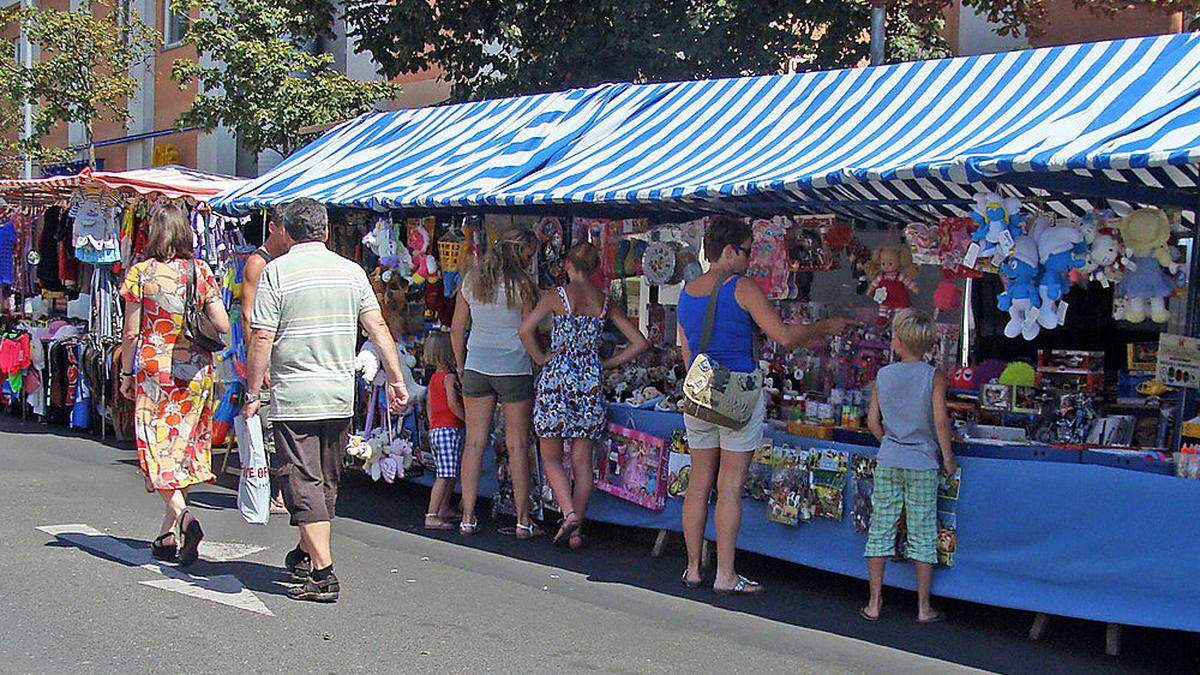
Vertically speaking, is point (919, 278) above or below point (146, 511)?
above

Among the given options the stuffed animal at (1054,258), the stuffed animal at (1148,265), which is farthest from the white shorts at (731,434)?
the stuffed animal at (1148,265)

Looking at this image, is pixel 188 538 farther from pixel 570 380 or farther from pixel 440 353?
pixel 570 380

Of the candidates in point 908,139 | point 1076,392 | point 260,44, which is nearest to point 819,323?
point 908,139

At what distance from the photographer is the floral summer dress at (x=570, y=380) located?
711 centimetres

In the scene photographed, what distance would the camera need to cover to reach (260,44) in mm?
13789

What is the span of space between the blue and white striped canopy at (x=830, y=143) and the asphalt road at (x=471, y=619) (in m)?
1.97

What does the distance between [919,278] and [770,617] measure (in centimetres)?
254

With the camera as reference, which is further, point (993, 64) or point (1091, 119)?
point (993, 64)

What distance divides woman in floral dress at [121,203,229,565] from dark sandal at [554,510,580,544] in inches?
76.1

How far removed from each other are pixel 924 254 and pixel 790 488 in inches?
54.9

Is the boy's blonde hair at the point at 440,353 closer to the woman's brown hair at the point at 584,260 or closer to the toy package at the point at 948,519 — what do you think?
the woman's brown hair at the point at 584,260

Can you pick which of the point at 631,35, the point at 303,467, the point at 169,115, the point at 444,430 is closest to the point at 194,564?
the point at 303,467

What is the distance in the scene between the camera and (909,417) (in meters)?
5.70

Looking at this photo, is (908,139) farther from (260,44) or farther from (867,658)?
(260,44)
